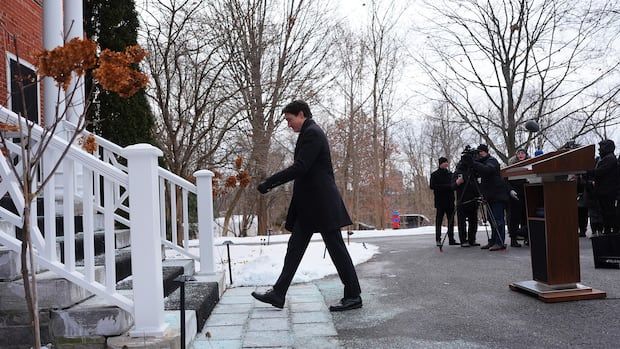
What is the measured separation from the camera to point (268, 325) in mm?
4059

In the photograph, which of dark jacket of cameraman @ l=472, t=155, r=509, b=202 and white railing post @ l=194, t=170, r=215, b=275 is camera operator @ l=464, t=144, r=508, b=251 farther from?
white railing post @ l=194, t=170, r=215, b=275

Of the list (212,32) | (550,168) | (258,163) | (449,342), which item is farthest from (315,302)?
(258,163)

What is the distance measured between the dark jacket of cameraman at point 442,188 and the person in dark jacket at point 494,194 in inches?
36.5

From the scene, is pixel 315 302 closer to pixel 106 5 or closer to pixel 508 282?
pixel 508 282

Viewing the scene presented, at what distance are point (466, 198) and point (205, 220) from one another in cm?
528

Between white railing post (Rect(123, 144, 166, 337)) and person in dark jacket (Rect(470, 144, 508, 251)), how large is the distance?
6.16m

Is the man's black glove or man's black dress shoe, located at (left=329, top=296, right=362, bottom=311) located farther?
man's black dress shoe, located at (left=329, top=296, right=362, bottom=311)

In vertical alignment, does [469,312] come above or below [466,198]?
below

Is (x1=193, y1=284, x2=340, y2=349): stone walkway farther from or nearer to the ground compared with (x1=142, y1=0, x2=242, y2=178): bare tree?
nearer to the ground

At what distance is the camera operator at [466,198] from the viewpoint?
28.5ft

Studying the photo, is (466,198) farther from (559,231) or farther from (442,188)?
(559,231)

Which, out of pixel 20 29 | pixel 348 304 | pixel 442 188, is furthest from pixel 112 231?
pixel 442 188

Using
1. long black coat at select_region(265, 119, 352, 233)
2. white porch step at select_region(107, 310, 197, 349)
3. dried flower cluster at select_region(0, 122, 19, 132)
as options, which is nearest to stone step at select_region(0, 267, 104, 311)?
white porch step at select_region(107, 310, 197, 349)

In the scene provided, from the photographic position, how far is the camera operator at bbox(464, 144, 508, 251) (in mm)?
8148
